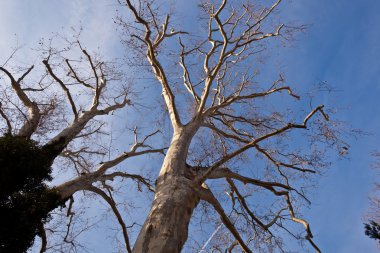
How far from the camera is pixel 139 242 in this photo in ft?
11.4

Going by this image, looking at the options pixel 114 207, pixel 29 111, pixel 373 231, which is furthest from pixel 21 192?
pixel 373 231

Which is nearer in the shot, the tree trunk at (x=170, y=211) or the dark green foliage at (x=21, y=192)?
the tree trunk at (x=170, y=211)

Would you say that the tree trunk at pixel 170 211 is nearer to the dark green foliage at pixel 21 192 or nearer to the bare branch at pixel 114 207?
the dark green foliage at pixel 21 192

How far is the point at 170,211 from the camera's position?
389cm

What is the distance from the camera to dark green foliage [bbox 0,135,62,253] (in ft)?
15.3

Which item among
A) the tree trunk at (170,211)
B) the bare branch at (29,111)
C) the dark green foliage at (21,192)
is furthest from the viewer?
the bare branch at (29,111)

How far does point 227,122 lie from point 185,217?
6172mm

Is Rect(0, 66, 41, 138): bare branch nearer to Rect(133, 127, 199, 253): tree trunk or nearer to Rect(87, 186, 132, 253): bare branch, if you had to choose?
Rect(87, 186, 132, 253): bare branch

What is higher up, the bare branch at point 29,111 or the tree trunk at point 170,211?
the bare branch at point 29,111

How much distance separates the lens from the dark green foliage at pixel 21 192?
4.66 m

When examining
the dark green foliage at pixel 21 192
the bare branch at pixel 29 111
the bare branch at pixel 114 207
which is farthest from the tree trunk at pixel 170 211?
the bare branch at pixel 29 111

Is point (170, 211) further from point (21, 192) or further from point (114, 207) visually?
point (114, 207)

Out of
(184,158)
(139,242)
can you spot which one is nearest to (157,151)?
(184,158)

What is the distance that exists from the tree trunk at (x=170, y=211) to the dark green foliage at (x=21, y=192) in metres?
1.92
